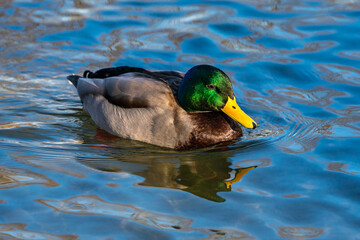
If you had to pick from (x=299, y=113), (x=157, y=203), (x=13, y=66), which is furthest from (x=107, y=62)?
(x=157, y=203)

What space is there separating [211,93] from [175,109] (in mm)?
480

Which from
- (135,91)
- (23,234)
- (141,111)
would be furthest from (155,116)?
(23,234)

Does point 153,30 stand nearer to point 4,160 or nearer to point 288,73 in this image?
point 288,73

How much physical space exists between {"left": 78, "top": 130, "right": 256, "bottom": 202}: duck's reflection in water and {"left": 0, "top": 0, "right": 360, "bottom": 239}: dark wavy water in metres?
0.02

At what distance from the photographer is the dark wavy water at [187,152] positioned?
205 inches

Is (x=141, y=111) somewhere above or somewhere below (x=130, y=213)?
above

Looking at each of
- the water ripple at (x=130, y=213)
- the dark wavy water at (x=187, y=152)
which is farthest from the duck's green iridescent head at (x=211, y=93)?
the water ripple at (x=130, y=213)

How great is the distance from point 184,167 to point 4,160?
189cm

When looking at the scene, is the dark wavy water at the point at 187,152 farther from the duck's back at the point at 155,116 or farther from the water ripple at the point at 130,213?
the duck's back at the point at 155,116

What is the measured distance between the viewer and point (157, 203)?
5.46 metres

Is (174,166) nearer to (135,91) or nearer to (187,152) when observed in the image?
(187,152)

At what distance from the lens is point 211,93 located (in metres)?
6.83

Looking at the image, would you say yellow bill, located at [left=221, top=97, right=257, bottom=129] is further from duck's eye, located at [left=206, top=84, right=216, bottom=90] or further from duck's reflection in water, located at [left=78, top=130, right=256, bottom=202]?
duck's reflection in water, located at [left=78, top=130, right=256, bottom=202]

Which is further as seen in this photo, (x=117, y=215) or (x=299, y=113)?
(x=299, y=113)
